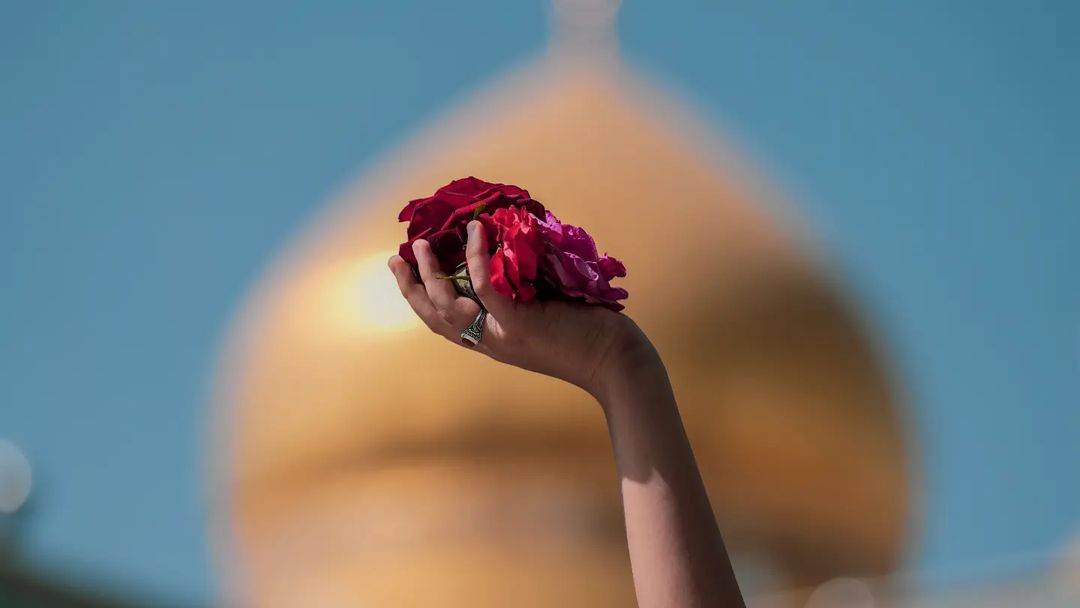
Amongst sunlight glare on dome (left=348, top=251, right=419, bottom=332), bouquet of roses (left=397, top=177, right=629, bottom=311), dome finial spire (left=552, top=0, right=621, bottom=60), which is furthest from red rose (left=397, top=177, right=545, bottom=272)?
dome finial spire (left=552, top=0, right=621, bottom=60)

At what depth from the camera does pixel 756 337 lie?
6.13m

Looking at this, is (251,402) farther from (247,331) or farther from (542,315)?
(542,315)

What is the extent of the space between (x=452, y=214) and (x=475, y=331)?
0.63 ft

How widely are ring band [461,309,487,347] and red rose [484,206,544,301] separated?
78 mm

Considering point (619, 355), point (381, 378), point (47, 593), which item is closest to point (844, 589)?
point (381, 378)

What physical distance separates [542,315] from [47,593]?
6.12 m

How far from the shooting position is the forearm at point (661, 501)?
1706mm

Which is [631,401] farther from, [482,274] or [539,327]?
[482,274]

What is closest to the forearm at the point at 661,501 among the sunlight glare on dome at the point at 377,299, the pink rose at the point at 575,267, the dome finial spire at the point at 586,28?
the pink rose at the point at 575,267

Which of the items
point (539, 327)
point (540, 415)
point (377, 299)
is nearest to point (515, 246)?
point (539, 327)

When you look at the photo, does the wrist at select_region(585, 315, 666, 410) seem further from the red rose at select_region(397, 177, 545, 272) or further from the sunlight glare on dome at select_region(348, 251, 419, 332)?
the sunlight glare on dome at select_region(348, 251, 419, 332)

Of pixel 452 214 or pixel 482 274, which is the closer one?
pixel 482 274

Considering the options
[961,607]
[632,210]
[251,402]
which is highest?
[632,210]

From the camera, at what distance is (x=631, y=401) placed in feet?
5.97
